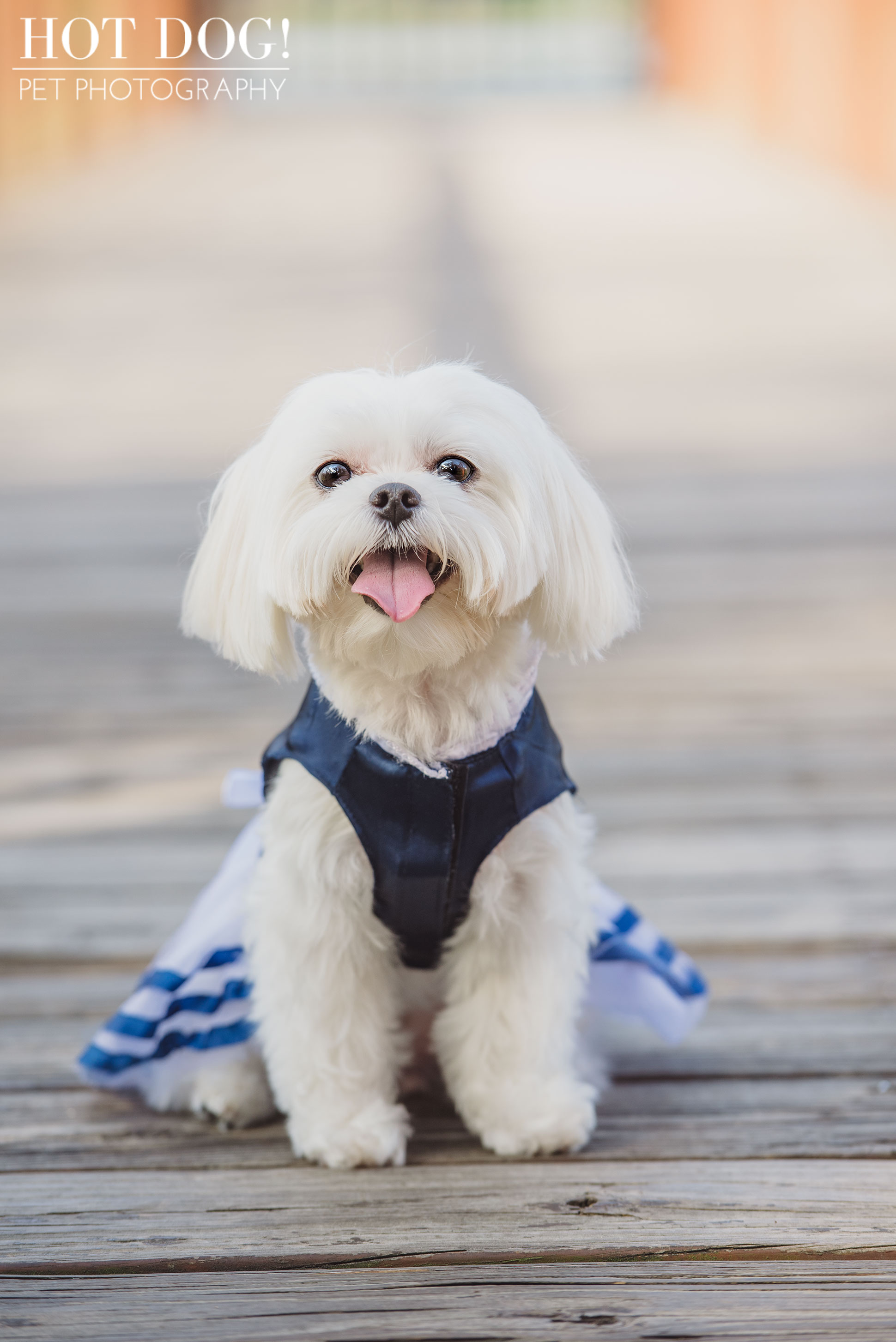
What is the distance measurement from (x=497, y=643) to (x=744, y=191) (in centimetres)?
1415

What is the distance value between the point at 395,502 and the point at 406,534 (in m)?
0.03

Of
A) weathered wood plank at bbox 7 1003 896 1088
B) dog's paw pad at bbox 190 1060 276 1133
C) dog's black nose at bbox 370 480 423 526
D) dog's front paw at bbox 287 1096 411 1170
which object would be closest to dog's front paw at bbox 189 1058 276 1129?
dog's paw pad at bbox 190 1060 276 1133

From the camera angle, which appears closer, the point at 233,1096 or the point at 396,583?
the point at 396,583

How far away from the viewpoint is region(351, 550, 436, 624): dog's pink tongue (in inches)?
56.2

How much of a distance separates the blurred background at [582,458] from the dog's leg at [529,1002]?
1.17 feet

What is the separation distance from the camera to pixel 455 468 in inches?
58.8

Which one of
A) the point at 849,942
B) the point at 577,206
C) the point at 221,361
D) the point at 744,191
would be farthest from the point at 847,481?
the point at 744,191

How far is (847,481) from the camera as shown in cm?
506

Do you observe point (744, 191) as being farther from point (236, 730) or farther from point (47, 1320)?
point (47, 1320)

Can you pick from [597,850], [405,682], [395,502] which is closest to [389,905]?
[405,682]

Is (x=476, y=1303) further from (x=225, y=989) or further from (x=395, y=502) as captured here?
(x=395, y=502)

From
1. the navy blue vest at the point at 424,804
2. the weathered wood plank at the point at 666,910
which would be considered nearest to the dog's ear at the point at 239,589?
the navy blue vest at the point at 424,804

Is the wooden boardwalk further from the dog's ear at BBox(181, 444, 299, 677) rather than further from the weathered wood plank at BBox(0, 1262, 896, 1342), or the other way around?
the dog's ear at BBox(181, 444, 299, 677)

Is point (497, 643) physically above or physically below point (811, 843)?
above
